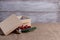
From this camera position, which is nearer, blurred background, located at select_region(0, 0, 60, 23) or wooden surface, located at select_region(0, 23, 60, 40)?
wooden surface, located at select_region(0, 23, 60, 40)

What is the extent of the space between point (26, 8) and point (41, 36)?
56cm

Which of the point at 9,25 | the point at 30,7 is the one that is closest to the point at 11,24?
the point at 9,25

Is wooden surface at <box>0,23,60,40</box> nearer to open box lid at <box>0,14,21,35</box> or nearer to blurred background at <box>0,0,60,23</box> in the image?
open box lid at <box>0,14,21,35</box>

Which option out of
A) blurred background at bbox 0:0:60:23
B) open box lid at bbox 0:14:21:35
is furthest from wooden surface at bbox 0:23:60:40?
blurred background at bbox 0:0:60:23

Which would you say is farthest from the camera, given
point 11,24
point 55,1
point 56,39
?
point 55,1

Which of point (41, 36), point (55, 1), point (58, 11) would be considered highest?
point (55, 1)

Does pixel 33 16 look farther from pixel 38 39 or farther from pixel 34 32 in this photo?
pixel 38 39

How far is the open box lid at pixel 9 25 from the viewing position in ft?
4.19

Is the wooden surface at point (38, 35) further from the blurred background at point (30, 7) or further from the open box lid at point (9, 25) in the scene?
the blurred background at point (30, 7)

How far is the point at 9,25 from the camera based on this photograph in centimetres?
131

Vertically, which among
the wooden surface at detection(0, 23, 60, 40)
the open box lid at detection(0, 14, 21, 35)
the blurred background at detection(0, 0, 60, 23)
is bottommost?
the wooden surface at detection(0, 23, 60, 40)

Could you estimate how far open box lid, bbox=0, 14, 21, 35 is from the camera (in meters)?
1.28

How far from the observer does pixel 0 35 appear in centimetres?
129

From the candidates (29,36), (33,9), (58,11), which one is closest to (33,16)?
(33,9)
